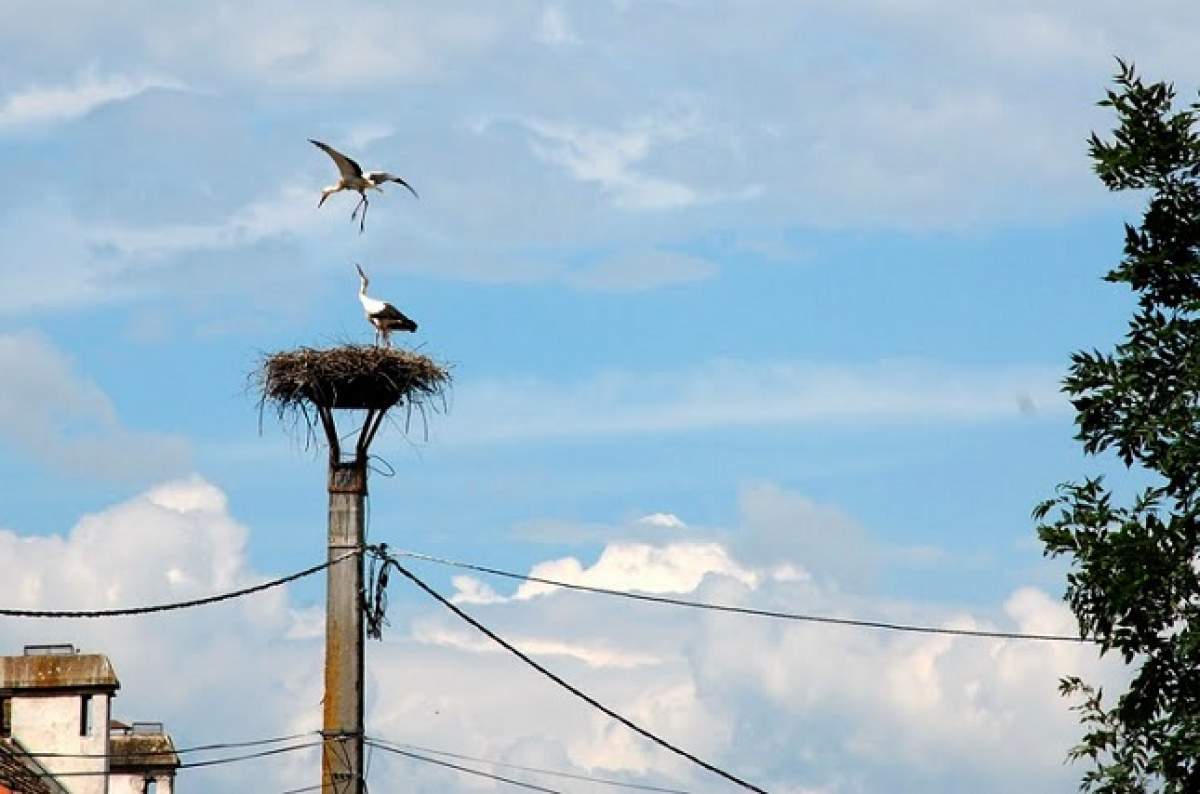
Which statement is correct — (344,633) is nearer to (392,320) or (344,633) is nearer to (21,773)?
(392,320)

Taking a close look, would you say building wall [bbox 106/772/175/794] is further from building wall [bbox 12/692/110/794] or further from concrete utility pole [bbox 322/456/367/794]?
concrete utility pole [bbox 322/456/367/794]

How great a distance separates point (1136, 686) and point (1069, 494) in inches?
52.3

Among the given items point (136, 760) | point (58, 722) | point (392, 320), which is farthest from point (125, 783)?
point (392, 320)

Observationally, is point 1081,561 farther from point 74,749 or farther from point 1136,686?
point 74,749

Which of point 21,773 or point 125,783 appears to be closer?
point 21,773

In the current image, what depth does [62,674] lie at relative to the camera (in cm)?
2994

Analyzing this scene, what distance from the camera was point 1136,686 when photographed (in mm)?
17156

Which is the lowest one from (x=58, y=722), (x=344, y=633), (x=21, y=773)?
(x=344, y=633)

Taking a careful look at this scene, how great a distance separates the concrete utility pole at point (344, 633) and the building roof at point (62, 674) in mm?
11054

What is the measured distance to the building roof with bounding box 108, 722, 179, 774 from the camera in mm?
31953

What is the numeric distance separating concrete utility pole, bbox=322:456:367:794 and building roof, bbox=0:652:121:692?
435 inches

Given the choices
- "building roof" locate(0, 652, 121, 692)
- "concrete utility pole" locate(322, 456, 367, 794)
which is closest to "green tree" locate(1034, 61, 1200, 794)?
"concrete utility pole" locate(322, 456, 367, 794)

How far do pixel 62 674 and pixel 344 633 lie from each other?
38.1 feet

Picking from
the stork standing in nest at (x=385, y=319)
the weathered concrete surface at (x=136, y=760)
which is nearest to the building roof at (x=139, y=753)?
the weathered concrete surface at (x=136, y=760)
